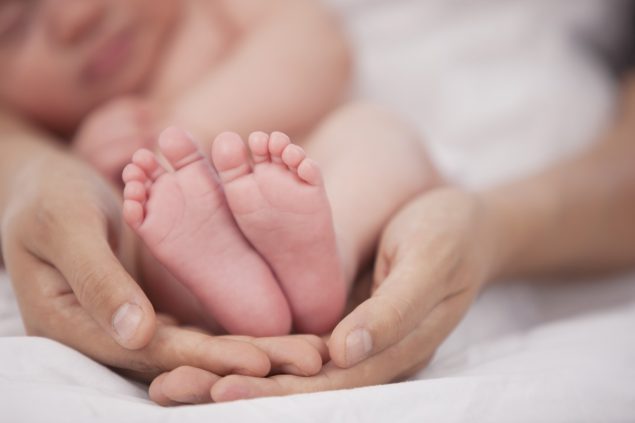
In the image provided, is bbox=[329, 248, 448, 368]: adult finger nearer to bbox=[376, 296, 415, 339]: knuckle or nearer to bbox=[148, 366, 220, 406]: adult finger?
bbox=[376, 296, 415, 339]: knuckle

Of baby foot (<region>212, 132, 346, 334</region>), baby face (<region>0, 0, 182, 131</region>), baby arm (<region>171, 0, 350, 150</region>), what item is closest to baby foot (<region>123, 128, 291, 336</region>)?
baby foot (<region>212, 132, 346, 334</region>)

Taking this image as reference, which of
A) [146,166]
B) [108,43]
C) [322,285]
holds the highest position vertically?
[108,43]

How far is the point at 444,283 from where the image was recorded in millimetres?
617

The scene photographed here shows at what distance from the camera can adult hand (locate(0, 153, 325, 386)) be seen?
20.6 inches

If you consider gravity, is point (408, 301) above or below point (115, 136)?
below

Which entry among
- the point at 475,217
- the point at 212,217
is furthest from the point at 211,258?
the point at 475,217

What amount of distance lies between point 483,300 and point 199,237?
42 cm

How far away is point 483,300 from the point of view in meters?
0.85

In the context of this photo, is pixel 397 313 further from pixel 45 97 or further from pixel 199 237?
pixel 45 97

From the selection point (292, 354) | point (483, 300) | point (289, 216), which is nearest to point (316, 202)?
point (289, 216)

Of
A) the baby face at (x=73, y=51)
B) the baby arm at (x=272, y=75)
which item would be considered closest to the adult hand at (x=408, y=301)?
the baby arm at (x=272, y=75)

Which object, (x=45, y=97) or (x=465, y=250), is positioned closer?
(x=465, y=250)

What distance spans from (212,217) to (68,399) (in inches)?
7.3

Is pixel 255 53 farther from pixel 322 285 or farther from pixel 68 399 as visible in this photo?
pixel 68 399
